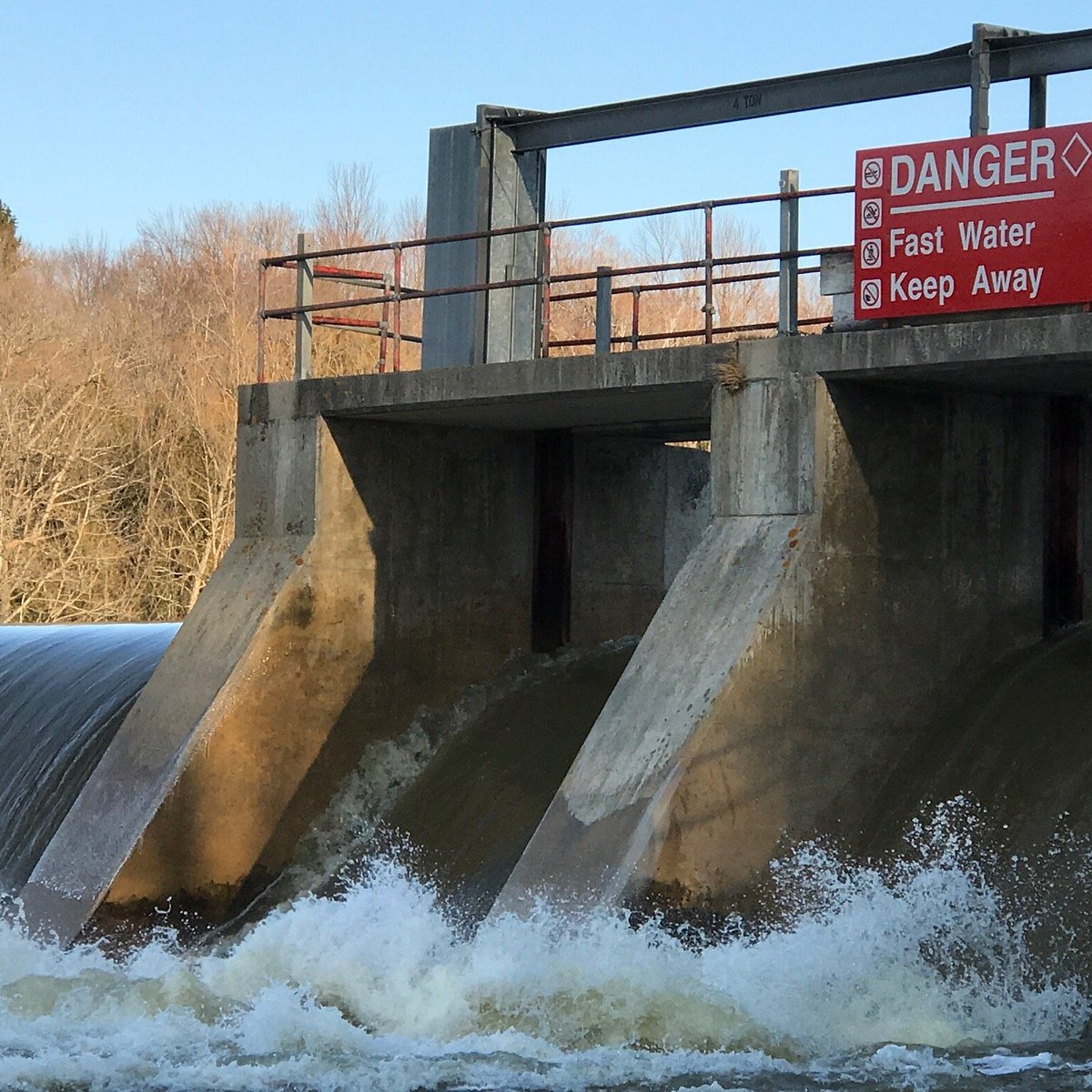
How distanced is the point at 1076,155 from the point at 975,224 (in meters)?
0.68

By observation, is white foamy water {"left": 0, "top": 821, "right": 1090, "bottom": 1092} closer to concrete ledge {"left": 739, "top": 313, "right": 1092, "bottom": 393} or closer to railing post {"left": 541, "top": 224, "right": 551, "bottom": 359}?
concrete ledge {"left": 739, "top": 313, "right": 1092, "bottom": 393}

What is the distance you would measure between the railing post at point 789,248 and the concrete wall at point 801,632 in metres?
0.42

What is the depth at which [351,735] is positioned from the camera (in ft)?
44.7

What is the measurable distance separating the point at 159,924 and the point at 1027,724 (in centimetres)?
598

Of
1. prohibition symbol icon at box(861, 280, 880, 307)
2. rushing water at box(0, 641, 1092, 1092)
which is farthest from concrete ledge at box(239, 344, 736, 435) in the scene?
rushing water at box(0, 641, 1092, 1092)

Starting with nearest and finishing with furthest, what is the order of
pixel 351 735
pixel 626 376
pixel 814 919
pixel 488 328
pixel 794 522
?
pixel 814 919 < pixel 794 522 < pixel 626 376 < pixel 351 735 < pixel 488 328

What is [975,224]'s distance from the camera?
10438 millimetres

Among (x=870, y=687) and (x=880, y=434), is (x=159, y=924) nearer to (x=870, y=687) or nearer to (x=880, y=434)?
(x=870, y=687)

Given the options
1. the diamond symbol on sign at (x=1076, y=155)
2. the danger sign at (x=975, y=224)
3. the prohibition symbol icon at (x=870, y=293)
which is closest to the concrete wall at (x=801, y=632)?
the prohibition symbol icon at (x=870, y=293)

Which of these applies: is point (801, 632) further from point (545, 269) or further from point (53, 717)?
point (53, 717)

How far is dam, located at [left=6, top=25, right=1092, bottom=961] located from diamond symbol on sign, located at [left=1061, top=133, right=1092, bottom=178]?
0.05m

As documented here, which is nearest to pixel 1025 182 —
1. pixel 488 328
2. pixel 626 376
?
pixel 626 376

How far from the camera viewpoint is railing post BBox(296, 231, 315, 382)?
14.0 metres

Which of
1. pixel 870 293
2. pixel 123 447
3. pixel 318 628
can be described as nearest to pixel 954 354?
pixel 870 293
